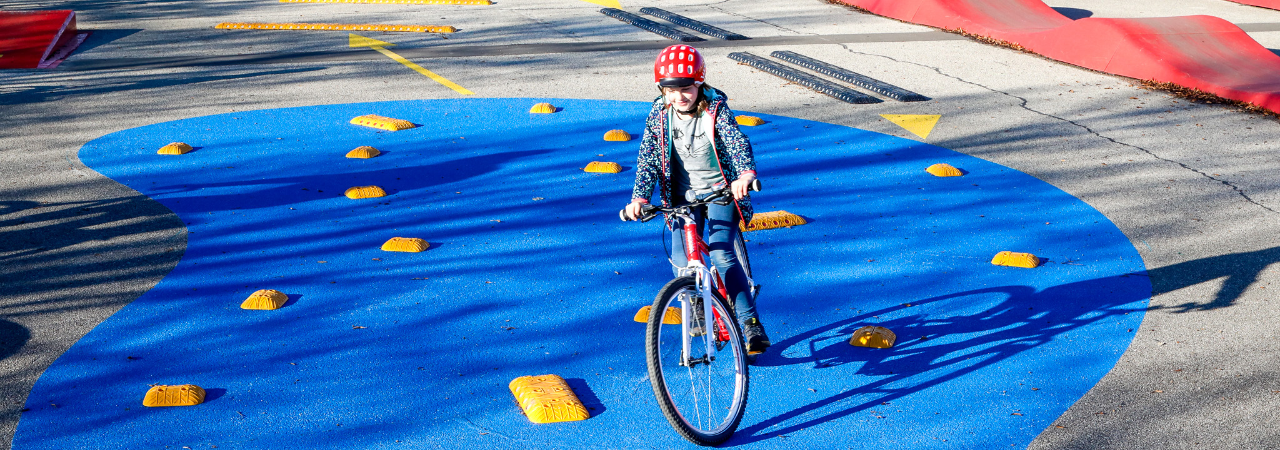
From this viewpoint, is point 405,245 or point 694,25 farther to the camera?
point 694,25

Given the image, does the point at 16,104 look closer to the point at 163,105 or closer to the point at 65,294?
the point at 163,105

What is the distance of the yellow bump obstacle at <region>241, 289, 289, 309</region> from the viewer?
515 cm

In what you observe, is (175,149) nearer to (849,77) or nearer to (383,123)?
(383,123)

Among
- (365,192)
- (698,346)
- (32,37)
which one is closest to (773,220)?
(698,346)

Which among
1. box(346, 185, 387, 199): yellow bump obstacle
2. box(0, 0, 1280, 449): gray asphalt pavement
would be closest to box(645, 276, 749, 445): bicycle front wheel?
box(0, 0, 1280, 449): gray asphalt pavement

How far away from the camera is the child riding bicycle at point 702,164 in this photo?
3.82 metres

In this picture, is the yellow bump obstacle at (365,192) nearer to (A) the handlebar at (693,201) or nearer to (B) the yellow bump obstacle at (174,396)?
(B) the yellow bump obstacle at (174,396)

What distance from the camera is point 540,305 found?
5.26 metres

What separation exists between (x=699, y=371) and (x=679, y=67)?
1402 millimetres

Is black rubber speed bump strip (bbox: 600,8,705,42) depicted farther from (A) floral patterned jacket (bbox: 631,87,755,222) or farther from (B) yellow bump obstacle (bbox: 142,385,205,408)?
(B) yellow bump obstacle (bbox: 142,385,205,408)

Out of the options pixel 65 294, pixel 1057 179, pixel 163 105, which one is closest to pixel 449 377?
pixel 65 294

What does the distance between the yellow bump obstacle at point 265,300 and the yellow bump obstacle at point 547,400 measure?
5.39 ft

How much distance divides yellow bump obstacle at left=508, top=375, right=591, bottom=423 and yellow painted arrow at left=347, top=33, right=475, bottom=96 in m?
6.74

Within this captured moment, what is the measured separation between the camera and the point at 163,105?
392 inches
